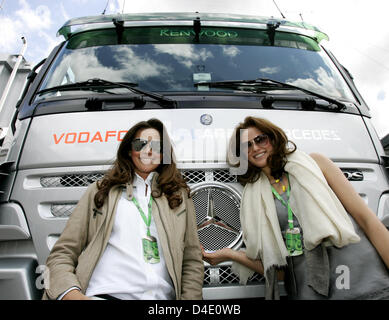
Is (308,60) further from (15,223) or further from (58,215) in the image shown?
(15,223)

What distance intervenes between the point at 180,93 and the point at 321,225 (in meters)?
1.35

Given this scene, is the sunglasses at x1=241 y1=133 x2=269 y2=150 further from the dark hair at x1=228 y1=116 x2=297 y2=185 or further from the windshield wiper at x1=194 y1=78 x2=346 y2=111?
the windshield wiper at x1=194 y1=78 x2=346 y2=111

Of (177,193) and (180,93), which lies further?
(180,93)

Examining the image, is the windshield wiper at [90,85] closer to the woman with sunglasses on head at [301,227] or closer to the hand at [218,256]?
the woman with sunglasses on head at [301,227]

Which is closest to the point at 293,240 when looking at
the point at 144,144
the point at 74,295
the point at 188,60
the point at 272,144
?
the point at 272,144

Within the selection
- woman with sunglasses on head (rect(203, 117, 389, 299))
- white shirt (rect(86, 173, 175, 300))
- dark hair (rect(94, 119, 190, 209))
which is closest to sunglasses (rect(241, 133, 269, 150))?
woman with sunglasses on head (rect(203, 117, 389, 299))

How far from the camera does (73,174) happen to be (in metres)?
1.97

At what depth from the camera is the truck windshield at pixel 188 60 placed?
2508mm

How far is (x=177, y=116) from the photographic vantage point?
6.84 ft

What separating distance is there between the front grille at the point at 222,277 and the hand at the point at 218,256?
0.06 m

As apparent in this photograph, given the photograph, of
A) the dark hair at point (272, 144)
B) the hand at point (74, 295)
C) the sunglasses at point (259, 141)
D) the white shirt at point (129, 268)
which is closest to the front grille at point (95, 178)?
the dark hair at point (272, 144)

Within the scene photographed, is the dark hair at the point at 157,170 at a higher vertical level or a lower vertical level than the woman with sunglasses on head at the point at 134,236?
higher
